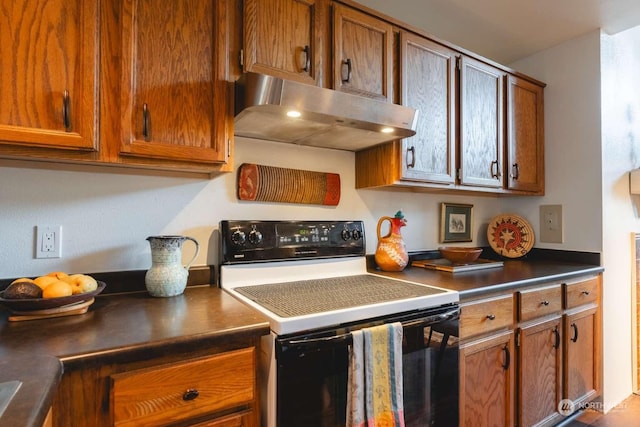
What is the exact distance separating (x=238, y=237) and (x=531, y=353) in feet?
5.08

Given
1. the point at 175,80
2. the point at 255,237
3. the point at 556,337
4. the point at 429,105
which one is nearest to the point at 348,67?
the point at 429,105

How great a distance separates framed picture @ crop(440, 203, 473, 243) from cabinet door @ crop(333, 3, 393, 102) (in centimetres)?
102

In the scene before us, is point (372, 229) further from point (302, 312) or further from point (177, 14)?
point (177, 14)

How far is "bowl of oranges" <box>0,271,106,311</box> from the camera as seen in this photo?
3.33 feet

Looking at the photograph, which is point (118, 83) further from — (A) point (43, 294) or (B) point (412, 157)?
(B) point (412, 157)

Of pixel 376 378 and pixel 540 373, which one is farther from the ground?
pixel 376 378

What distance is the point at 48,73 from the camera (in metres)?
1.04

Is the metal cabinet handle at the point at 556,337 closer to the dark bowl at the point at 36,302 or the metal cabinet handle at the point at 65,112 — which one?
the dark bowl at the point at 36,302

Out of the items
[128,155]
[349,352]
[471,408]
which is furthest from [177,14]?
[471,408]

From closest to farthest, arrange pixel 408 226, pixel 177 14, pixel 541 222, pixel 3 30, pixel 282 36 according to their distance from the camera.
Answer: pixel 3 30
pixel 177 14
pixel 282 36
pixel 408 226
pixel 541 222

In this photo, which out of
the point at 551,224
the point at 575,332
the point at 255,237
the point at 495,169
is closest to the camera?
the point at 255,237

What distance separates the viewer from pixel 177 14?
49.4 inches

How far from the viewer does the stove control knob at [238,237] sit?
1568 mm

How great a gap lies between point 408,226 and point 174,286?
1.44 meters
